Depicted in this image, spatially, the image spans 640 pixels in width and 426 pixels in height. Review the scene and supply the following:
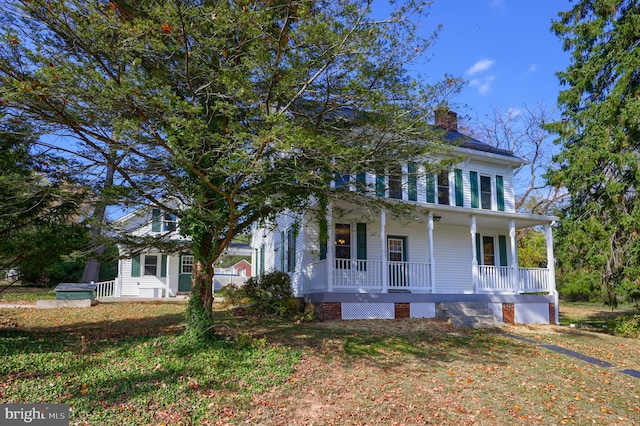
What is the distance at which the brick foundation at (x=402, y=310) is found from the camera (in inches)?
518

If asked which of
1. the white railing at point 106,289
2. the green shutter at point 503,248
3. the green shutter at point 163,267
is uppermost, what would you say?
the green shutter at point 503,248

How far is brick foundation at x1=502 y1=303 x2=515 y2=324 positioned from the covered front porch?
78 centimetres

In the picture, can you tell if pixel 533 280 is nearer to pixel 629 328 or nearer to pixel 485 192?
pixel 629 328

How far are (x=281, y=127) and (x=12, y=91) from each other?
414cm

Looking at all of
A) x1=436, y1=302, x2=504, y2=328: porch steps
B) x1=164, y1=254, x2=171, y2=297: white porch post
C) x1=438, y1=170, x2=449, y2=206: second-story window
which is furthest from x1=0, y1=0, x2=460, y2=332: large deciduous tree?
x1=164, y1=254, x2=171, y2=297: white porch post

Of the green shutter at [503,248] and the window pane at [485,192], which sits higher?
the window pane at [485,192]

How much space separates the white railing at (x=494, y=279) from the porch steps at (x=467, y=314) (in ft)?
5.00

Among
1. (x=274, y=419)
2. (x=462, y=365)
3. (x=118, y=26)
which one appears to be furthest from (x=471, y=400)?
(x=118, y=26)

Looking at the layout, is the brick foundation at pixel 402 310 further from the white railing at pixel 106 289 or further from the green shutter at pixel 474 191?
the white railing at pixel 106 289

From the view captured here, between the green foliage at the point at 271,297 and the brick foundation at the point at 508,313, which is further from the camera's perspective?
the brick foundation at the point at 508,313

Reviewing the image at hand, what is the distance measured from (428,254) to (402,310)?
145 inches

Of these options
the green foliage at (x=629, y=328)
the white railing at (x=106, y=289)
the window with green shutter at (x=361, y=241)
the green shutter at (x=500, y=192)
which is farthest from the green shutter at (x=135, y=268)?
the green foliage at (x=629, y=328)

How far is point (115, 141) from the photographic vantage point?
25.0 feet

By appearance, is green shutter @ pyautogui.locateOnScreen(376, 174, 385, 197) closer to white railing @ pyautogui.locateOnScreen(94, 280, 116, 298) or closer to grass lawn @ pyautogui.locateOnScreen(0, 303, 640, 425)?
grass lawn @ pyautogui.locateOnScreen(0, 303, 640, 425)
